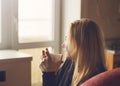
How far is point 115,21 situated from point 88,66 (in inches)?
70.0

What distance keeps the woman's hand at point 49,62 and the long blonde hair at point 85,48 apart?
21.5 inches

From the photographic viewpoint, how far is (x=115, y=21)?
3457mm

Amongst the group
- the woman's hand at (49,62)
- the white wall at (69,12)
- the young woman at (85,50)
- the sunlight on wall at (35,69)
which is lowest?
the sunlight on wall at (35,69)

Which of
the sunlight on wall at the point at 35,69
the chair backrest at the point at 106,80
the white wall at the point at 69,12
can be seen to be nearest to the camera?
the chair backrest at the point at 106,80

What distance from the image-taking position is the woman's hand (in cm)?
237

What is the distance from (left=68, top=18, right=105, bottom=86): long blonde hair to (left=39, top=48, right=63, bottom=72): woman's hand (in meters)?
0.55

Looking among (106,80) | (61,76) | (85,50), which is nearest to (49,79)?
(61,76)

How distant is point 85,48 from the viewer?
5.99 ft

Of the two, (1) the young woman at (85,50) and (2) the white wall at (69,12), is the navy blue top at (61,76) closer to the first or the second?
(1) the young woman at (85,50)

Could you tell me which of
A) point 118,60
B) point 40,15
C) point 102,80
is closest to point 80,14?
point 40,15

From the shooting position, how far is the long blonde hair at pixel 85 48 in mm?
1811

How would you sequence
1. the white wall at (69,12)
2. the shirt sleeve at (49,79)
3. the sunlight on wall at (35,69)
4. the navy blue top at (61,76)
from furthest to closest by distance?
the sunlight on wall at (35,69), the white wall at (69,12), the shirt sleeve at (49,79), the navy blue top at (61,76)

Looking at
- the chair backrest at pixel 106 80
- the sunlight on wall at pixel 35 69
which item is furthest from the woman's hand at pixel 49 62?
the chair backrest at pixel 106 80

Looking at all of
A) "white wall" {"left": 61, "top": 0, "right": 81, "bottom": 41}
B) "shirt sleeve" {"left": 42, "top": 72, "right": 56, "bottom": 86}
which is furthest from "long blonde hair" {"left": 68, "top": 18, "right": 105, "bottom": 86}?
"white wall" {"left": 61, "top": 0, "right": 81, "bottom": 41}
